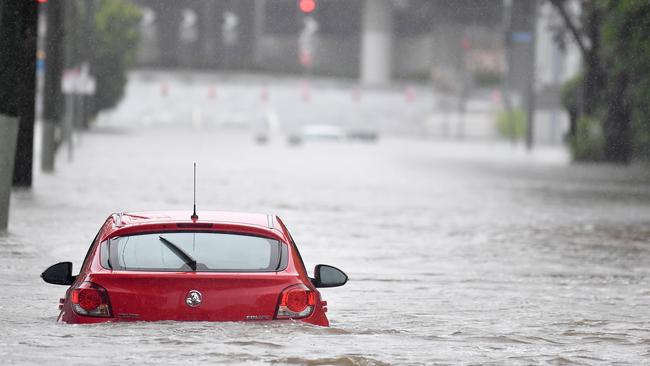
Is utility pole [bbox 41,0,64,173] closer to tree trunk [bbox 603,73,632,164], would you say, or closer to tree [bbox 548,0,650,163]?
tree [bbox 548,0,650,163]

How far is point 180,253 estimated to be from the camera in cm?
1020

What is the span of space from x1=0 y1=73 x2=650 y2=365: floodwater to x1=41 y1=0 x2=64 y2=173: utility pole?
3.50 ft

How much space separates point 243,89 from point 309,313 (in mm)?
110491

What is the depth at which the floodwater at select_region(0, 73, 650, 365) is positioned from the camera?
405 inches

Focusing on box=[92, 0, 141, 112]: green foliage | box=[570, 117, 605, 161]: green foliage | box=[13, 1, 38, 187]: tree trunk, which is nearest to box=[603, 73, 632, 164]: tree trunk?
box=[570, 117, 605, 161]: green foliage

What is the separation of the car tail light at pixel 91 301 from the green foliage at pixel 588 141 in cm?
5231

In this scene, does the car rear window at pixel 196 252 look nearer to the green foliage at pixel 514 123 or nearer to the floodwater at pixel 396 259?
the floodwater at pixel 396 259

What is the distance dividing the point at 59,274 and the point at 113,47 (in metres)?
74.4

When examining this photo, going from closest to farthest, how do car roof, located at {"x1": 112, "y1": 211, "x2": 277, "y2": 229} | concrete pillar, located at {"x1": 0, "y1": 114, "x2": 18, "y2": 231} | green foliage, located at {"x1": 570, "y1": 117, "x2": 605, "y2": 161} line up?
car roof, located at {"x1": 112, "y1": 211, "x2": 277, "y2": 229}
concrete pillar, located at {"x1": 0, "y1": 114, "x2": 18, "y2": 231}
green foliage, located at {"x1": 570, "y1": 117, "x2": 605, "y2": 161}

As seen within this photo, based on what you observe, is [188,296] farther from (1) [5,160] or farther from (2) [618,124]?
(2) [618,124]

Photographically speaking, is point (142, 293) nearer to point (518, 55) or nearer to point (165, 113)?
point (165, 113)

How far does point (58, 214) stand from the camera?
1057 inches

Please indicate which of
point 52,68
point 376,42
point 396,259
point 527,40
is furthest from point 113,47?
point 396,259

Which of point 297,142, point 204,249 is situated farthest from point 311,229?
point 297,142
